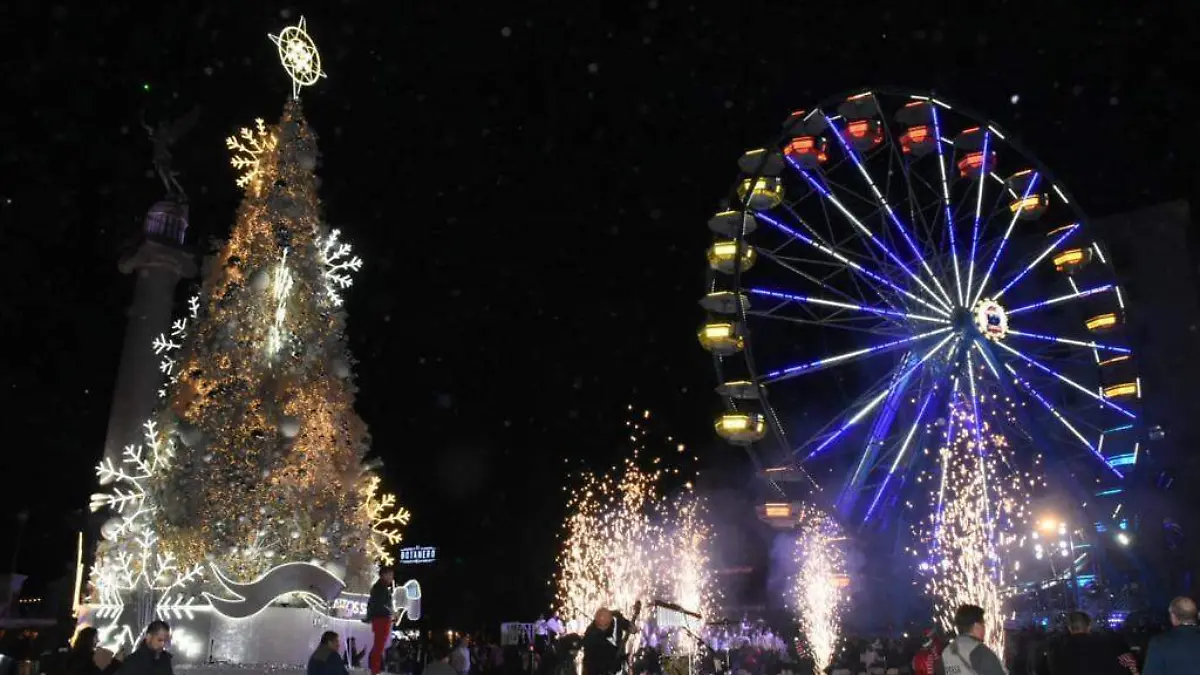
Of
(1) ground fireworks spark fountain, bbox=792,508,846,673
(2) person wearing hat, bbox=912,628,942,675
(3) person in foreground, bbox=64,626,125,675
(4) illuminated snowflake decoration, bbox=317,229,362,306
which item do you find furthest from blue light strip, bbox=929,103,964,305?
(3) person in foreground, bbox=64,626,125,675

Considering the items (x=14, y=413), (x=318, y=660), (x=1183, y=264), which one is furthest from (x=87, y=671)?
(x=1183, y=264)

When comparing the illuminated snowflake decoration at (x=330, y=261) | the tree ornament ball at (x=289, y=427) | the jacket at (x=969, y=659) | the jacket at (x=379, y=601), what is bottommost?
the jacket at (x=969, y=659)

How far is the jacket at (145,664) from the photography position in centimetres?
678

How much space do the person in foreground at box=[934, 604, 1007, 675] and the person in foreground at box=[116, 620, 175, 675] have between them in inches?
207

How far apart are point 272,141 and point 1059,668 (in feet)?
41.4

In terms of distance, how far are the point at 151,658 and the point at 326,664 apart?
1965 mm

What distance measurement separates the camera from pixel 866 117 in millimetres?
24484

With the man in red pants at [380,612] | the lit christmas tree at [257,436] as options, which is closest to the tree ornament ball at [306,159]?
the lit christmas tree at [257,436]

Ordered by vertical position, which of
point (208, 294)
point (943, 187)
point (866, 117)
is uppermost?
point (866, 117)

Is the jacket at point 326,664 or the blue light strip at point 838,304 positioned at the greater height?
the blue light strip at point 838,304

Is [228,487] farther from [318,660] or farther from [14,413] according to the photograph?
[14,413]

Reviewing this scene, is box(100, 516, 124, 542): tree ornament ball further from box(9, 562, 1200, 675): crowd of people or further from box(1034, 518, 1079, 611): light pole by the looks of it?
box(1034, 518, 1079, 611): light pole

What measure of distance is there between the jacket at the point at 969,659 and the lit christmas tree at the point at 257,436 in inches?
356

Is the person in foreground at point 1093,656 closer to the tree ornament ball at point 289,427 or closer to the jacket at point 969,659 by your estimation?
the jacket at point 969,659
